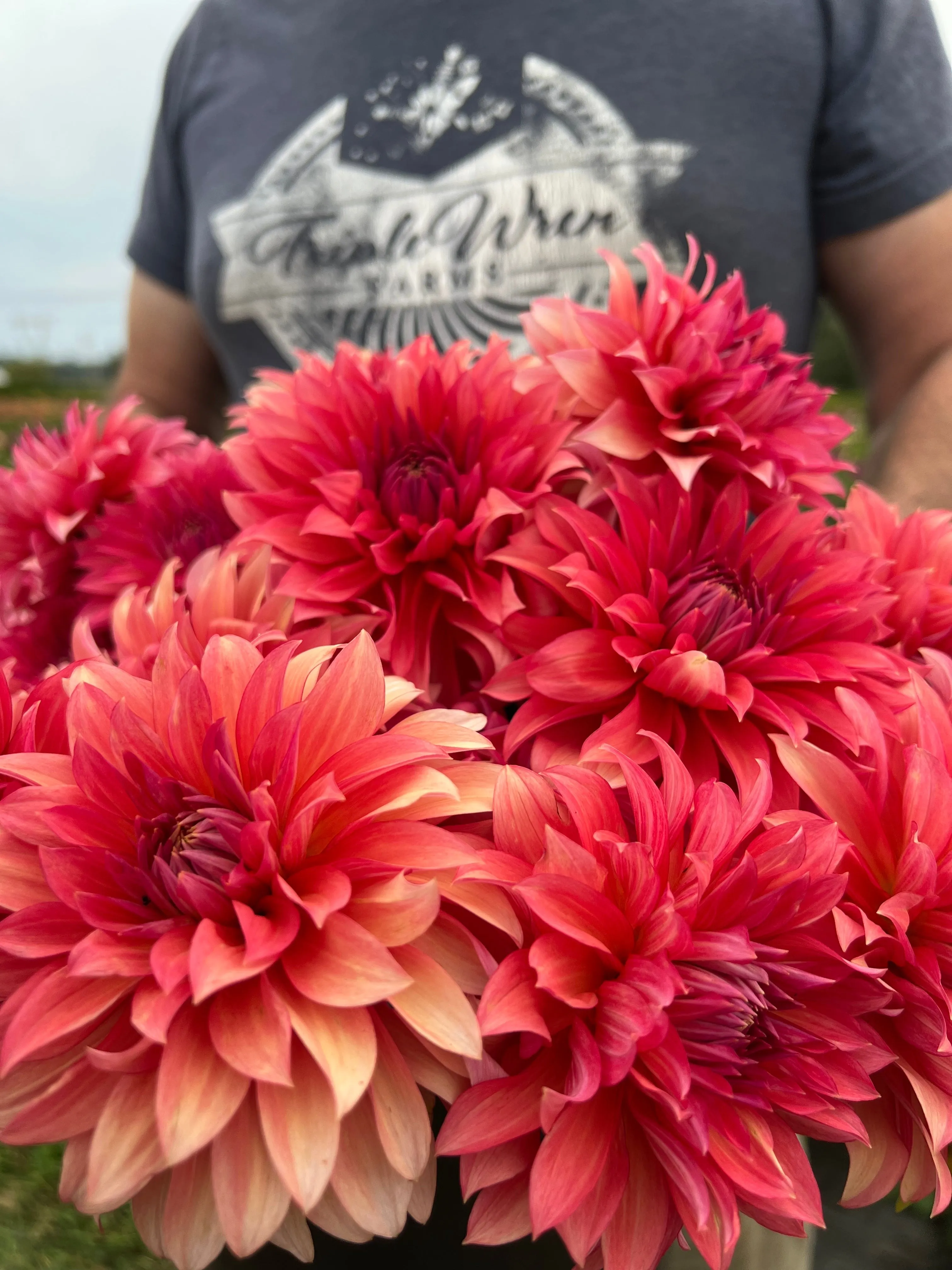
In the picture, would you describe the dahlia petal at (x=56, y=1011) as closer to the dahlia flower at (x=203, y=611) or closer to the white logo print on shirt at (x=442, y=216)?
the dahlia flower at (x=203, y=611)

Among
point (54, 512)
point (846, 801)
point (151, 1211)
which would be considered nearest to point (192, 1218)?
point (151, 1211)

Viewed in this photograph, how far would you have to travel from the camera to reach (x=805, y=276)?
3.25 ft

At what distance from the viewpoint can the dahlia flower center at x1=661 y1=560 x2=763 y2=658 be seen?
32 centimetres

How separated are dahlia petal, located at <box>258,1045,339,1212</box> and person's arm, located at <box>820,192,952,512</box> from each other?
2.32ft

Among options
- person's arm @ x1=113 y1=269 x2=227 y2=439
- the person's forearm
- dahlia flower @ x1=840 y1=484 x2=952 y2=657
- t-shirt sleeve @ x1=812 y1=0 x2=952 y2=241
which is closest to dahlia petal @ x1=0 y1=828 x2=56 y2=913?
dahlia flower @ x1=840 y1=484 x2=952 y2=657

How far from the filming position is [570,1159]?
0.24 m

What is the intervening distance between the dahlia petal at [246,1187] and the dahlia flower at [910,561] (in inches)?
11.4

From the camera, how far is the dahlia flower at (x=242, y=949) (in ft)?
0.76

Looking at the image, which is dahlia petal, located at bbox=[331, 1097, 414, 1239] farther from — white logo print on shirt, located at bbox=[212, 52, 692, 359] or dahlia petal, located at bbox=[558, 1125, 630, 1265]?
white logo print on shirt, located at bbox=[212, 52, 692, 359]

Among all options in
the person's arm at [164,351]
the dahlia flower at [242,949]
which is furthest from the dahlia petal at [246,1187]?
the person's arm at [164,351]

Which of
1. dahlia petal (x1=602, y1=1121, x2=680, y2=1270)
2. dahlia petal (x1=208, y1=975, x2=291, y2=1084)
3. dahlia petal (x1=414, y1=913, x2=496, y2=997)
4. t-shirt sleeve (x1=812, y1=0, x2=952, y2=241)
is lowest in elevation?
dahlia petal (x1=602, y1=1121, x2=680, y2=1270)

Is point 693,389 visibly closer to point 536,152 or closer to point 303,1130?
point 303,1130

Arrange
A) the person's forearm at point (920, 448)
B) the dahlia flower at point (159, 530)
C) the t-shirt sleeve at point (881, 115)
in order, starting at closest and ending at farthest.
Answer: the dahlia flower at point (159, 530) → the person's forearm at point (920, 448) → the t-shirt sleeve at point (881, 115)

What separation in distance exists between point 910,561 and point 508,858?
0.24m
